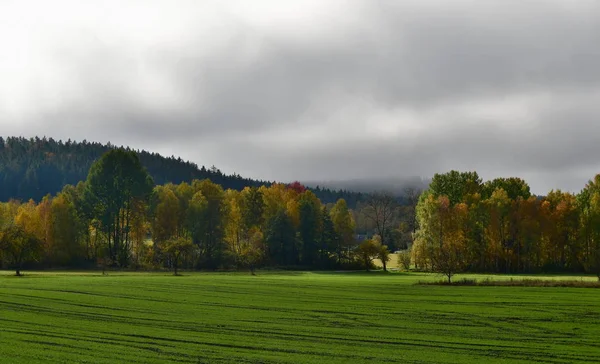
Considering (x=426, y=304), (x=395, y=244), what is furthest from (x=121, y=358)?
(x=395, y=244)

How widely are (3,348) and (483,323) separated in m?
29.7

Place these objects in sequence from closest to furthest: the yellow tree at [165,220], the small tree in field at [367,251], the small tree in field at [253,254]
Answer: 1. the small tree in field at [253,254]
2. the small tree in field at [367,251]
3. the yellow tree at [165,220]

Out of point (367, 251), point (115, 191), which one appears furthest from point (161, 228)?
point (367, 251)

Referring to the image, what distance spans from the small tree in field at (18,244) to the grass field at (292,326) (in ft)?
123

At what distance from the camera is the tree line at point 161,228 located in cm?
11988

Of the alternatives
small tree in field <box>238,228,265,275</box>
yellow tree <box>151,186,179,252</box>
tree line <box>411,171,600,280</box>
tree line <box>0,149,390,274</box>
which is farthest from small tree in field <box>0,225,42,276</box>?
tree line <box>411,171,600,280</box>

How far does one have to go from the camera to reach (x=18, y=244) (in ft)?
316

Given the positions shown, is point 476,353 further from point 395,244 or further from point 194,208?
point 395,244

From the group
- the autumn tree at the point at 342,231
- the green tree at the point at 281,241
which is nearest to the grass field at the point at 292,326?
the green tree at the point at 281,241

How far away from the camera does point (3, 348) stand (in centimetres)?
2858

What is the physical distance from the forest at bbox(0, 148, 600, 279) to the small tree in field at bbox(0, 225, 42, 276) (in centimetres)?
1335

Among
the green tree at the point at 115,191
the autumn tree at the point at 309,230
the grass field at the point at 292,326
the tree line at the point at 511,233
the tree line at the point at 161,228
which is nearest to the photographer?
the grass field at the point at 292,326

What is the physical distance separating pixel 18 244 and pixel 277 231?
52531 mm

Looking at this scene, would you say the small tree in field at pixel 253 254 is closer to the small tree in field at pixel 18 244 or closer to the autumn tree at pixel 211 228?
the autumn tree at pixel 211 228
